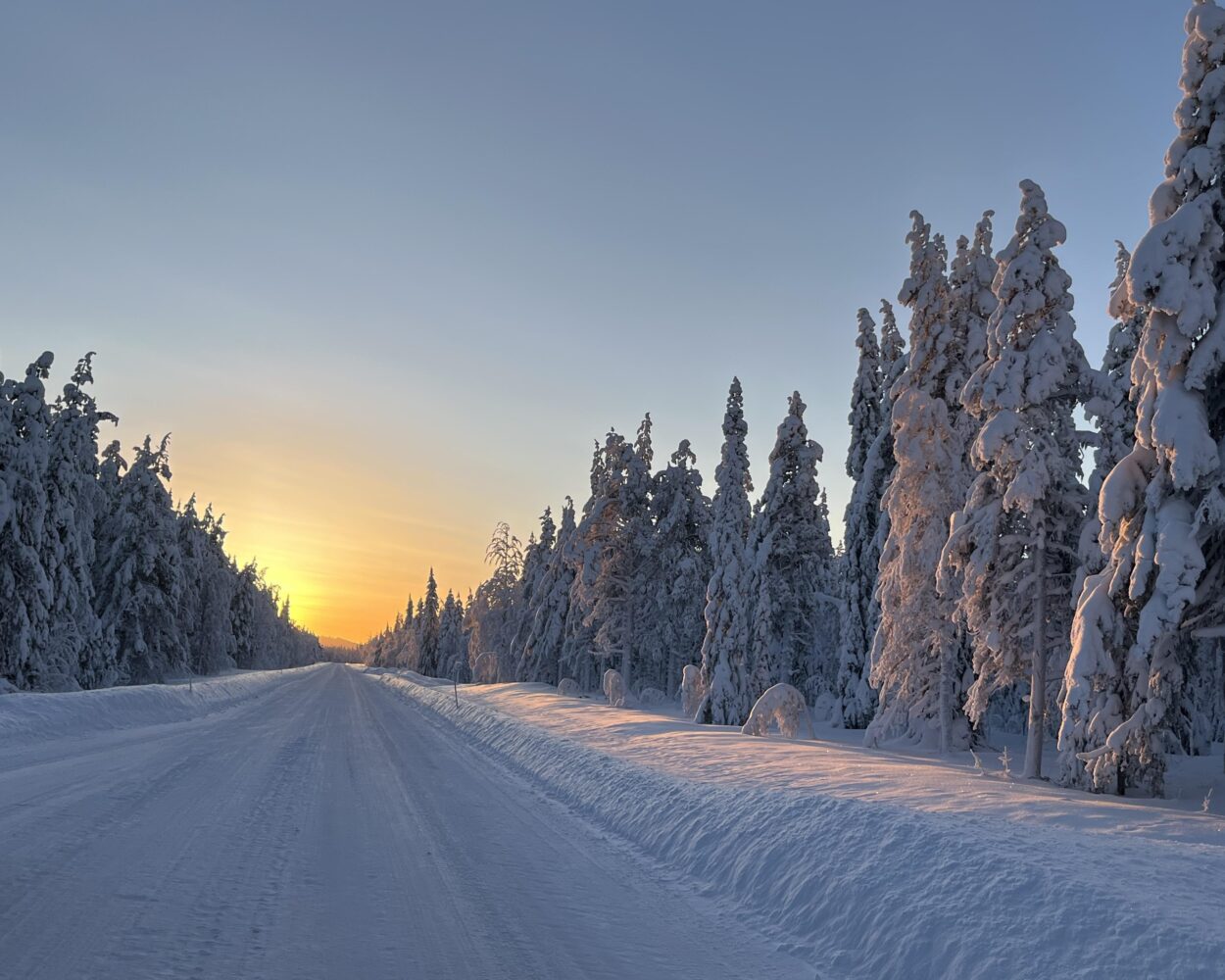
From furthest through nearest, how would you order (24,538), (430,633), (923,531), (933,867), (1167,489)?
(430,633), (24,538), (923,531), (1167,489), (933,867)

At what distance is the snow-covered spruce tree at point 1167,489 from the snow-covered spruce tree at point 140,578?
47015mm

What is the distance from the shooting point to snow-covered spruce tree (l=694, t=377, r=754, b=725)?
33.1 metres

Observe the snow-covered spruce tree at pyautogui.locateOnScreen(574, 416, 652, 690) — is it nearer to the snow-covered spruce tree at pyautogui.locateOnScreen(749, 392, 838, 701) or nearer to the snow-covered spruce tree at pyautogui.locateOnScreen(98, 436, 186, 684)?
the snow-covered spruce tree at pyautogui.locateOnScreen(749, 392, 838, 701)

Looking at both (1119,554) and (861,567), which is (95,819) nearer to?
(1119,554)

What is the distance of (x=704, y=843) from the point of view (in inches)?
380

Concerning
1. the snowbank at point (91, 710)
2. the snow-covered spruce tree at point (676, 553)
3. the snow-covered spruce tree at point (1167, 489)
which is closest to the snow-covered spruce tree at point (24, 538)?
the snowbank at point (91, 710)


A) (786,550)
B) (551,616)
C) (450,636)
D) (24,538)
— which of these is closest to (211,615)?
(551,616)

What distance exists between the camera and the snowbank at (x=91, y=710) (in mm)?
18672

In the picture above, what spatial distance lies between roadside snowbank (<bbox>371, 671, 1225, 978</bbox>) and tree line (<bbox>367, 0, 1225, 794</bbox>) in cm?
362

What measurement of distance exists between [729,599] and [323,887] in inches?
1088

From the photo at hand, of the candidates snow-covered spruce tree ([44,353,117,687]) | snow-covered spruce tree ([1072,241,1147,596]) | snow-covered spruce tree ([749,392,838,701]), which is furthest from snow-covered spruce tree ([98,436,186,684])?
snow-covered spruce tree ([1072,241,1147,596])

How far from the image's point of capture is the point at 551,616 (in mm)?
62844

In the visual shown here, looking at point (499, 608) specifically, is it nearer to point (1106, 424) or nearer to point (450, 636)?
point (450, 636)

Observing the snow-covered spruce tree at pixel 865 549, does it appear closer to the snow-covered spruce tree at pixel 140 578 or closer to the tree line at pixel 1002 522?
the tree line at pixel 1002 522
